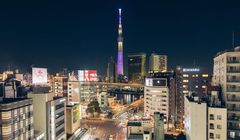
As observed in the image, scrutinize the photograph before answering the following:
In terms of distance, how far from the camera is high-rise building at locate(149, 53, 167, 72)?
14207 centimetres

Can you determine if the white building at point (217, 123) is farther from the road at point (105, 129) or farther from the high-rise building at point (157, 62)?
the high-rise building at point (157, 62)

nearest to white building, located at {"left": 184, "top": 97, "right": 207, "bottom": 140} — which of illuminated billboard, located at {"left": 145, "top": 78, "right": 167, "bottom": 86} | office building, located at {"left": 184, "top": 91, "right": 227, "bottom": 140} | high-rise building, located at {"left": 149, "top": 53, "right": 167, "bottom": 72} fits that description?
office building, located at {"left": 184, "top": 91, "right": 227, "bottom": 140}

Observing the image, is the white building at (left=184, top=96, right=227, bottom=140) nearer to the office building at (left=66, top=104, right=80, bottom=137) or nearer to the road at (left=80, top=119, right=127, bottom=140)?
the road at (left=80, top=119, right=127, bottom=140)

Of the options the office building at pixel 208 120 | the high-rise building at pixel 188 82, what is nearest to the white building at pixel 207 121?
the office building at pixel 208 120

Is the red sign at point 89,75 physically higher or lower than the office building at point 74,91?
higher

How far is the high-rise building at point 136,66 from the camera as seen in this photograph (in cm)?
14600

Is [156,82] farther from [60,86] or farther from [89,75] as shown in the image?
[60,86]

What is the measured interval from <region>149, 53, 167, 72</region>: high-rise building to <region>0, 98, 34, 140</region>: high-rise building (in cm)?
12211

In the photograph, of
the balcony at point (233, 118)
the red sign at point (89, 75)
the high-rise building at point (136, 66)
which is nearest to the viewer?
the balcony at point (233, 118)

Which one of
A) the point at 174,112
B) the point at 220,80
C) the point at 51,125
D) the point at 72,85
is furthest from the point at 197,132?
the point at 72,85

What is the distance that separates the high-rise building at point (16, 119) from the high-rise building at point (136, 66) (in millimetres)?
122152

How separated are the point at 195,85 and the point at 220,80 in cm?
2159

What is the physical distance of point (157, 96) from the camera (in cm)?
4678

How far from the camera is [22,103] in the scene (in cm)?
2092
